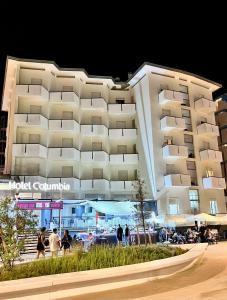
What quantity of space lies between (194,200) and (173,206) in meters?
3.35

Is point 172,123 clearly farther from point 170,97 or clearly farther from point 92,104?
point 92,104

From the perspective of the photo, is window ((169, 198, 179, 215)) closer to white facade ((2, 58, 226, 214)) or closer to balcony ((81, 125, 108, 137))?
white facade ((2, 58, 226, 214))

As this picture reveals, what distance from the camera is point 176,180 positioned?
34562mm

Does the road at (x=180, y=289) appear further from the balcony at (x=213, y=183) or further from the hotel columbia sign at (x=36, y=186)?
the balcony at (x=213, y=183)

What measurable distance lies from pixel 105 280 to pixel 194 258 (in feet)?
21.1

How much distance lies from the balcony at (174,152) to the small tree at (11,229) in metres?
25.6

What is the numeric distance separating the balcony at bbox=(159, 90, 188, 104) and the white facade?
0.12 metres

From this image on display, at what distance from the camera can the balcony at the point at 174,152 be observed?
35.3 m

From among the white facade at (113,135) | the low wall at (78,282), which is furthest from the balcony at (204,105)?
the low wall at (78,282)

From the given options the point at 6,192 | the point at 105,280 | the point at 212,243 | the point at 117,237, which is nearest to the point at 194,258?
the point at 105,280

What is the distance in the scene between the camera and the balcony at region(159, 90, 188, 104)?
121ft

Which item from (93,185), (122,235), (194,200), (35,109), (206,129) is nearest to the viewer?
(122,235)

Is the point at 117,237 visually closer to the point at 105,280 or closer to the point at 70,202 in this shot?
the point at 70,202

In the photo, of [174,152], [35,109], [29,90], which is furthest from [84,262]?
[35,109]
